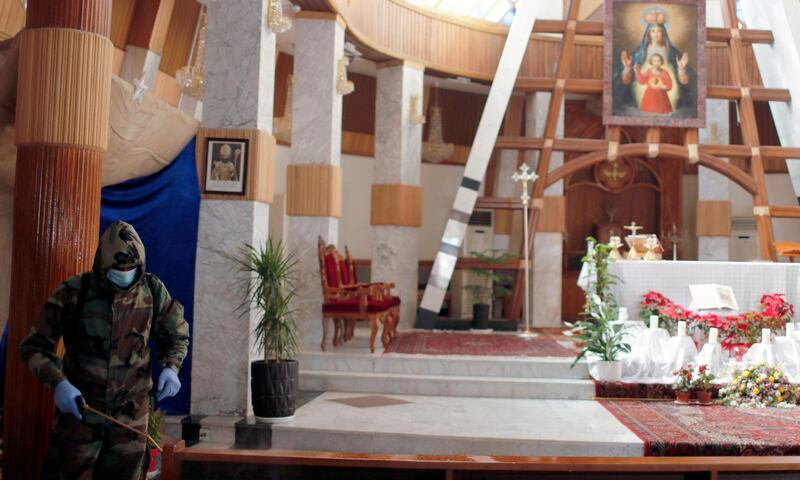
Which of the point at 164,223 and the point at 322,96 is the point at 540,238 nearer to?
the point at 322,96

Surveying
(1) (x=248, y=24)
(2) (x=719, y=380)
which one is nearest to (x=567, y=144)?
(2) (x=719, y=380)

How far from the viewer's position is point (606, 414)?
5.74m

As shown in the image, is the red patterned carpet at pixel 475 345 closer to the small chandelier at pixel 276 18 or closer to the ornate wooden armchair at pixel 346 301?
the ornate wooden armchair at pixel 346 301

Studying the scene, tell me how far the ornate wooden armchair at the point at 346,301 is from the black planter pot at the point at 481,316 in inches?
89.2

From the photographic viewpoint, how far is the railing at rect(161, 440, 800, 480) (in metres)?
2.68

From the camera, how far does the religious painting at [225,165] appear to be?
17.3ft

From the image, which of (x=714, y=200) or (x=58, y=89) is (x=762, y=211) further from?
(x=58, y=89)

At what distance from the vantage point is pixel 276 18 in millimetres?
5449

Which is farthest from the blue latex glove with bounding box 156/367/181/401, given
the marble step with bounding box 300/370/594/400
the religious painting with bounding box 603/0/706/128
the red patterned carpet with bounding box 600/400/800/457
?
the religious painting with bounding box 603/0/706/128

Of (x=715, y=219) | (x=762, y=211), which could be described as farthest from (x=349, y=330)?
(x=715, y=219)

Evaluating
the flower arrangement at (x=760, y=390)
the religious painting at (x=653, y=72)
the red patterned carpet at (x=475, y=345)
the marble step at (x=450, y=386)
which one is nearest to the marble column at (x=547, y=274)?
the religious painting at (x=653, y=72)

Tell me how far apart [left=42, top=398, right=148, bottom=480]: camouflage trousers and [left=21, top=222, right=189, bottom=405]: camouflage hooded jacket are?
83 millimetres

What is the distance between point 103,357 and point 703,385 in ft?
16.6

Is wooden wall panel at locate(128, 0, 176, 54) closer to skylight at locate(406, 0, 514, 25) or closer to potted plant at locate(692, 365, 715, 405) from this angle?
skylight at locate(406, 0, 514, 25)
